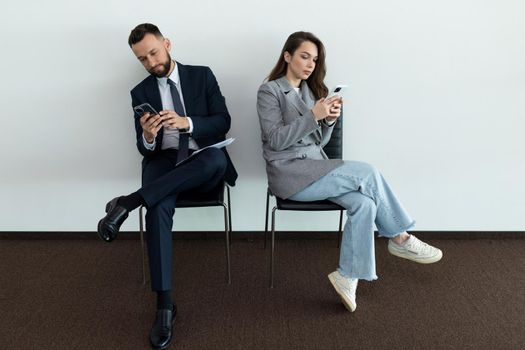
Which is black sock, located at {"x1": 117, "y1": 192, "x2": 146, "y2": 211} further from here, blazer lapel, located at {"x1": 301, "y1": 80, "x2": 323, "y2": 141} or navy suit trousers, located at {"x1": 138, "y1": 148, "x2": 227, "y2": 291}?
blazer lapel, located at {"x1": 301, "y1": 80, "x2": 323, "y2": 141}

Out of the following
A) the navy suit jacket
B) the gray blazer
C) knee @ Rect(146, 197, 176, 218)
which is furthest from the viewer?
the navy suit jacket

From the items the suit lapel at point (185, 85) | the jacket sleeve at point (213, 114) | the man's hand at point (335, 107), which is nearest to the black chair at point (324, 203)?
the man's hand at point (335, 107)

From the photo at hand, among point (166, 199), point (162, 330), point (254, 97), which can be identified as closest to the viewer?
point (162, 330)

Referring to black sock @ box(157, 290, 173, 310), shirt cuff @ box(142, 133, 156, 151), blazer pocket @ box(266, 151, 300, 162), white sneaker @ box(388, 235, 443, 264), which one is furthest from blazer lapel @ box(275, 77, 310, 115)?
black sock @ box(157, 290, 173, 310)

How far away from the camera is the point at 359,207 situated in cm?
179

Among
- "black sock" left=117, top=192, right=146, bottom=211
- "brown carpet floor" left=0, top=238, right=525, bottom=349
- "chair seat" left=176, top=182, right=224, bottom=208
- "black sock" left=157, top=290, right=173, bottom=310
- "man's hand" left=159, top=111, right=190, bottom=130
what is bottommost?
"brown carpet floor" left=0, top=238, right=525, bottom=349

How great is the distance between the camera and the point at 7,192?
2.50m

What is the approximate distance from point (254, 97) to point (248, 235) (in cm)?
89

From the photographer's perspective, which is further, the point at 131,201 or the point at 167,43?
the point at 167,43

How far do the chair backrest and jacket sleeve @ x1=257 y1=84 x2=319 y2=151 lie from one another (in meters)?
0.29

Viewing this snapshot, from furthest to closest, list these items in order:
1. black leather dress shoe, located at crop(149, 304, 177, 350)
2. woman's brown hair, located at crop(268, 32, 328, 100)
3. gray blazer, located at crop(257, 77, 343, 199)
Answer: woman's brown hair, located at crop(268, 32, 328, 100) → gray blazer, located at crop(257, 77, 343, 199) → black leather dress shoe, located at crop(149, 304, 177, 350)

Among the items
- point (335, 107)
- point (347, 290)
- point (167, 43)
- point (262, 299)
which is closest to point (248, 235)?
point (262, 299)

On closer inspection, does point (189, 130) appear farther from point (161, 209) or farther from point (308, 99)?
point (308, 99)

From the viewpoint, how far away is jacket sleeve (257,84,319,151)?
182 centimetres
